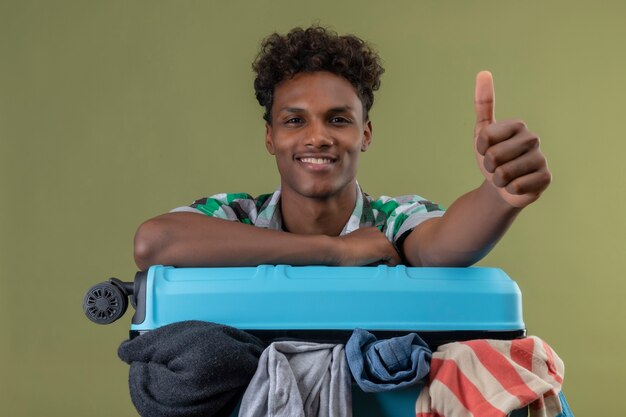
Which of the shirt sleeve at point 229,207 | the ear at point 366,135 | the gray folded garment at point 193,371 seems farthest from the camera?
the ear at point 366,135

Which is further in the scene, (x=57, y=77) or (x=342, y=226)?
(x=57, y=77)

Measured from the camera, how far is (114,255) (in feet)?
7.99

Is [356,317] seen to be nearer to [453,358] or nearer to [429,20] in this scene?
[453,358]

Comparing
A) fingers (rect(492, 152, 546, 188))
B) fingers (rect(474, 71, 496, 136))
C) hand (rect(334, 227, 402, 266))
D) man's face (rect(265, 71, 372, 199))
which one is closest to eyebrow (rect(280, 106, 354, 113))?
man's face (rect(265, 71, 372, 199))

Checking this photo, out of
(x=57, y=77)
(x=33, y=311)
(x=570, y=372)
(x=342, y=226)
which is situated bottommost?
(x=570, y=372)

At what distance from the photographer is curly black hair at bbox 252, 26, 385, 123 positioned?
1.58 meters

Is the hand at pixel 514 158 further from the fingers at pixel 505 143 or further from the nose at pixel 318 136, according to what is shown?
the nose at pixel 318 136

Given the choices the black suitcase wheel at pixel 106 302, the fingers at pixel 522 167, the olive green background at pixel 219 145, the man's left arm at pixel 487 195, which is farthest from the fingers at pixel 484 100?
the olive green background at pixel 219 145

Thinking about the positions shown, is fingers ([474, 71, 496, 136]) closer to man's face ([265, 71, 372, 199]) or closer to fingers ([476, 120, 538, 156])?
fingers ([476, 120, 538, 156])

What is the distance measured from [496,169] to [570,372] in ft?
5.08

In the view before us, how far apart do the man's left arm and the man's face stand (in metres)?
0.22

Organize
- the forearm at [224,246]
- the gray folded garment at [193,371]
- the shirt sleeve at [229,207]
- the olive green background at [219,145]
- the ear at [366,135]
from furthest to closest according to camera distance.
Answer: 1. the olive green background at [219,145]
2. the ear at [366,135]
3. the shirt sleeve at [229,207]
4. the forearm at [224,246]
5. the gray folded garment at [193,371]

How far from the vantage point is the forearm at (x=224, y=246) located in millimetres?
1275

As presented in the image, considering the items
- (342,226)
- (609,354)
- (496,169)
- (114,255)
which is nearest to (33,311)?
(114,255)
